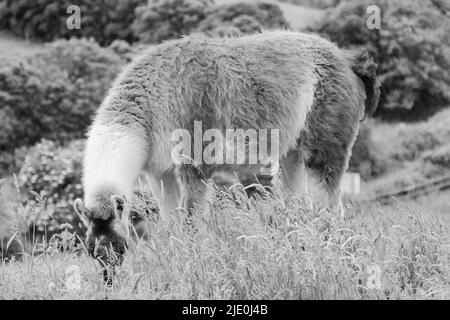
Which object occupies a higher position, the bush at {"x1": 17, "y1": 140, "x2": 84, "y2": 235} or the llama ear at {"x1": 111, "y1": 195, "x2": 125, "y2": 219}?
the llama ear at {"x1": 111, "y1": 195, "x2": 125, "y2": 219}

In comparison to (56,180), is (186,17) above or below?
above

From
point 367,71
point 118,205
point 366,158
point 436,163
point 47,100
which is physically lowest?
point 436,163

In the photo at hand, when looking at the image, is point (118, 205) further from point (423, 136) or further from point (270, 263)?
point (423, 136)

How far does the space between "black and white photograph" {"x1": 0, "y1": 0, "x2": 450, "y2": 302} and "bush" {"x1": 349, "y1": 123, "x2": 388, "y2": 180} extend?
33 centimetres

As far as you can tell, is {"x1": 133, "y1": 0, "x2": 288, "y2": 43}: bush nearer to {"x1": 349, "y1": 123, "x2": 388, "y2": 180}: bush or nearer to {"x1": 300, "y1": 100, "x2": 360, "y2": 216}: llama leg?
{"x1": 349, "y1": 123, "x2": 388, "y2": 180}: bush

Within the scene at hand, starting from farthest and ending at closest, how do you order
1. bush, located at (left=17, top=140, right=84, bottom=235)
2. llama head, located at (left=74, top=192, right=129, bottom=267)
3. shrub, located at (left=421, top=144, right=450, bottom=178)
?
1. shrub, located at (left=421, top=144, right=450, bottom=178)
2. bush, located at (left=17, top=140, right=84, bottom=235)
3. llama head, located at (left=74, top=192, right=129, bottom=267)

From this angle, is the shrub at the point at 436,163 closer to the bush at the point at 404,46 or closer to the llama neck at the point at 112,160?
the bush at the point at 404,46

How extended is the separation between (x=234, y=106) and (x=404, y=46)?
9.11 meters

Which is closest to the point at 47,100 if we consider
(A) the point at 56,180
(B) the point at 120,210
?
(A) the point at 56,180

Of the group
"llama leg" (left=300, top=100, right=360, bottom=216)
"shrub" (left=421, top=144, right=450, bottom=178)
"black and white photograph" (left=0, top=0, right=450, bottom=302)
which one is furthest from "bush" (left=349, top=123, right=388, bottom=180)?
"llama leg" (left=300, top=100, right=360, bottom=216)

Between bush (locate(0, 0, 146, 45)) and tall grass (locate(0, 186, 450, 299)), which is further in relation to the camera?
bush (locate(0, 0, 146, 45))

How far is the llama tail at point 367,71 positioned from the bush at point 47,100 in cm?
639

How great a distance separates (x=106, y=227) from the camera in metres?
5.11

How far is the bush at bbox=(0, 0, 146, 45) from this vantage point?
15.6 metres
